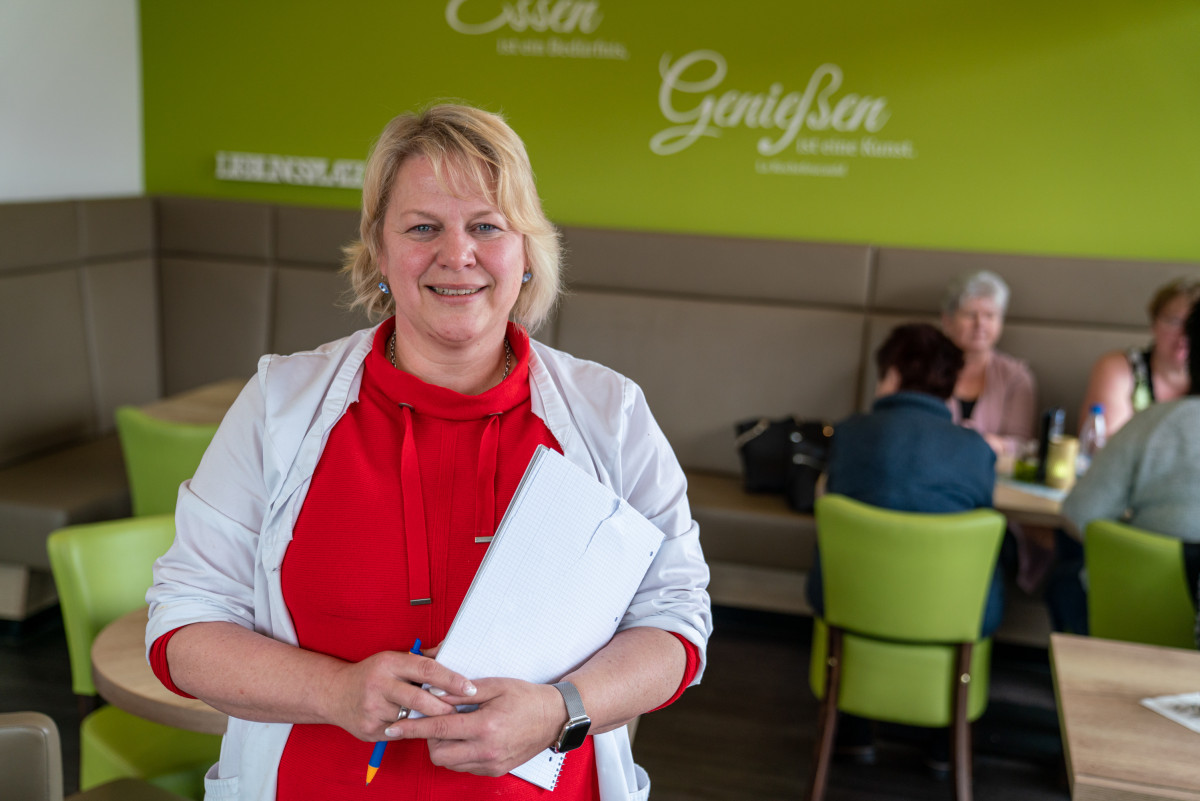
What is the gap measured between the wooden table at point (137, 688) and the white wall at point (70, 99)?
290 cm

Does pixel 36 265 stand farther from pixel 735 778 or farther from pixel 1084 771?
pixel 1084 771

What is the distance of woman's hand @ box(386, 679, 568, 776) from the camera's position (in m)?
1.09

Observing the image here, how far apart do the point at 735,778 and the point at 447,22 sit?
3.48m

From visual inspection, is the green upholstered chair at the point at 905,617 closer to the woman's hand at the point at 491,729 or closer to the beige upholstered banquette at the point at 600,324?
the beige upholstered banquette at the point at 600,324

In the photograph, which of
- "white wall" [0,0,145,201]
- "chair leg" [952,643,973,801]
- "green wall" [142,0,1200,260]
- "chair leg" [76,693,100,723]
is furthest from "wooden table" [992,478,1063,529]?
"white wall" [0,0,145,201]

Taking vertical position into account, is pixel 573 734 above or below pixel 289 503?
below

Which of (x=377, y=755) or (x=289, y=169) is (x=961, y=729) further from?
(x=289, y=169)

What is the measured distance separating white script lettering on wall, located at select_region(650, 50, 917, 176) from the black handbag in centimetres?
115

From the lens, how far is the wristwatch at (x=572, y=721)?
3.74 feet

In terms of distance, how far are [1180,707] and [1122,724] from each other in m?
0.15

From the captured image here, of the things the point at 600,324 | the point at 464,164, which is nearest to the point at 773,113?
the point at 600,324

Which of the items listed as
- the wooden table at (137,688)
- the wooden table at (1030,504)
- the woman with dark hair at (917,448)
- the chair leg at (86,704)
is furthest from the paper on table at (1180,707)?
the chair leg at (86,704)

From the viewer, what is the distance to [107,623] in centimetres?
226

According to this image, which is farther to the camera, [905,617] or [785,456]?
[785,456]
